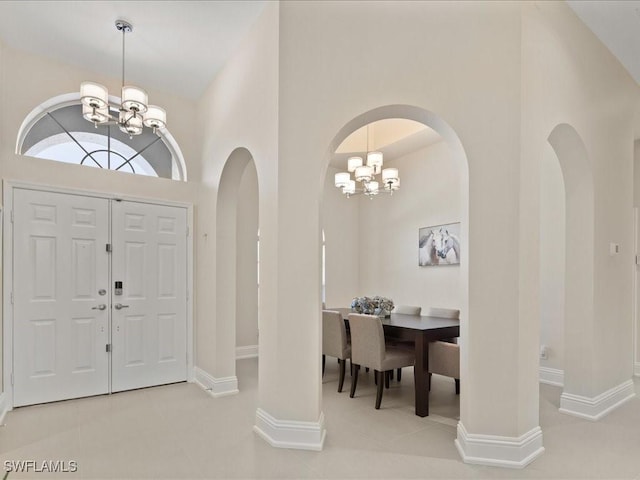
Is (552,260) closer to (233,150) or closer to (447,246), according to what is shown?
(447,246)

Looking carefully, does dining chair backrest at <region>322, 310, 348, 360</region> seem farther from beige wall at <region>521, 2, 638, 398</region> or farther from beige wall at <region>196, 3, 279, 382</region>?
beige wall at <region>521, 2, 638, 398</region>

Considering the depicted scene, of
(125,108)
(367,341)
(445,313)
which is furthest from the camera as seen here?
(445,313)

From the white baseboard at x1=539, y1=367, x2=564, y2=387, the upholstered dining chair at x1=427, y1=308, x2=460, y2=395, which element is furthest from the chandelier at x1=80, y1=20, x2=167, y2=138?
the white baseboard at x1=539, y1=367, x2=564, y2=387

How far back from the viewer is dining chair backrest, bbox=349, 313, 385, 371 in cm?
379

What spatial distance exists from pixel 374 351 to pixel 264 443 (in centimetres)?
132

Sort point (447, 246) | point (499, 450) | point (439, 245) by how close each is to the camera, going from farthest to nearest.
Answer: point (439, 245) → point (447, 246) → point (499, 450)

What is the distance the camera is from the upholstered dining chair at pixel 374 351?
12.4ft

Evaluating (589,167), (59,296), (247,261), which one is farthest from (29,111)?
(589,167)

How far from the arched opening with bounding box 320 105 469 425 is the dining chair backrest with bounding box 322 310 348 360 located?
0.43 metres

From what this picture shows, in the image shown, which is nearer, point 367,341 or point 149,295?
point 367,341

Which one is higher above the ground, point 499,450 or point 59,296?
point 59,296

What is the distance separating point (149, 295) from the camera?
180 inches

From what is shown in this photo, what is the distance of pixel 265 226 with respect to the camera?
3.27 meters

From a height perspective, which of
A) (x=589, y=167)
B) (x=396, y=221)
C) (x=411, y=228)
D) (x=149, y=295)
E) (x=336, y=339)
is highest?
(x=589, y=167)
